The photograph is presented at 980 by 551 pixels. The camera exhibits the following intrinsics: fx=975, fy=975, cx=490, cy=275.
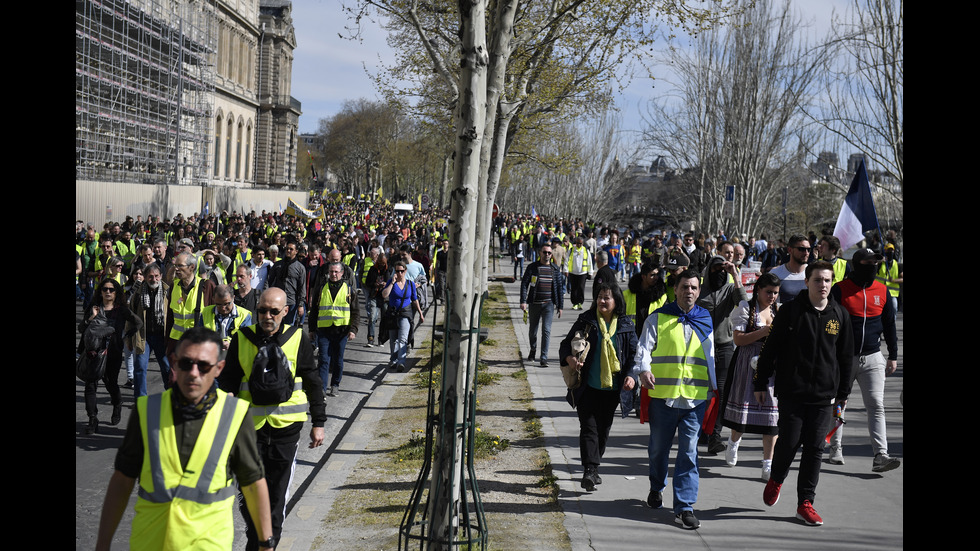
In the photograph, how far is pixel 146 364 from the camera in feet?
33.4

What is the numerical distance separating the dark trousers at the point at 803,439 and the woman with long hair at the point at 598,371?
1184 mm

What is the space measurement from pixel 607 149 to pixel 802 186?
1183cm

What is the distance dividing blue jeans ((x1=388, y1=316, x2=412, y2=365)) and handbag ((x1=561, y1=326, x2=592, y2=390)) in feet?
20.2

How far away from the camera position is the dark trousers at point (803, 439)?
255 inches

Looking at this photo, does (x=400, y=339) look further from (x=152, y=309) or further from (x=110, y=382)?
(x=110, y=382)

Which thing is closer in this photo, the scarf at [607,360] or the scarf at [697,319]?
the scarf at [697,319]

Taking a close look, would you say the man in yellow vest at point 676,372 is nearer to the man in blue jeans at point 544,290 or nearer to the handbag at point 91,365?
the handbag at point 91,365

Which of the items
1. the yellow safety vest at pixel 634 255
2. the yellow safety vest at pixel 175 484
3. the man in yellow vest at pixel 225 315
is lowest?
the yellow safety vest at pixel 175 484

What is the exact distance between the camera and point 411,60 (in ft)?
60.5

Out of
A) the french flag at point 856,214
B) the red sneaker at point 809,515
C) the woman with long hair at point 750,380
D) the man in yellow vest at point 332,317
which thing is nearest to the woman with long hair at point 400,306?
the man in yellow vest at point 332,317

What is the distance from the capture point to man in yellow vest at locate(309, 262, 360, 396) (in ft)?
36.3

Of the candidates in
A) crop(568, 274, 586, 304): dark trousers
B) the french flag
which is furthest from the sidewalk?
crop(568, 274, 586, 304): dark trousers

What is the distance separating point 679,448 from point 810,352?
3.54ft

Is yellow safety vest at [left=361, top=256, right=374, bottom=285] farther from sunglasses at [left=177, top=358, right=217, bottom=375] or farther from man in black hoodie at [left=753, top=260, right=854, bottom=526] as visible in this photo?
sunglasses at [left=177, top=358, right=217, bottom=375]
